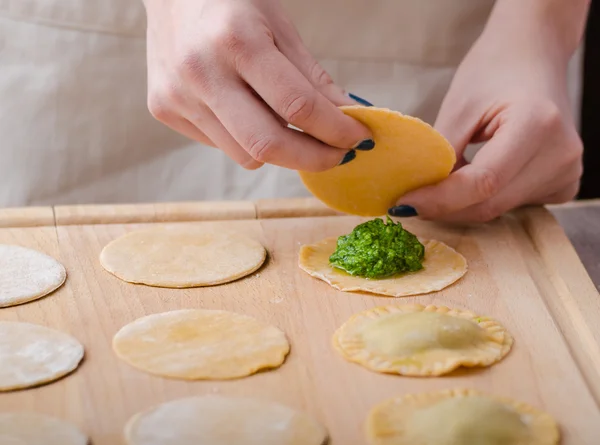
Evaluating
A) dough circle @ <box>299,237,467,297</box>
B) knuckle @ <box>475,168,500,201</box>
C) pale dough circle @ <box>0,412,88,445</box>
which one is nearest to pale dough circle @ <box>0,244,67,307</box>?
pale dough circle @ <box>0,412,88,445</box>

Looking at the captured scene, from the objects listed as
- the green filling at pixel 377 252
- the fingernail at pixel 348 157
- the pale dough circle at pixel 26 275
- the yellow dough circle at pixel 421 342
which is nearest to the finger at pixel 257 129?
the fingernail at pixel 348 157

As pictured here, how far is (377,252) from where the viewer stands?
1.80 m

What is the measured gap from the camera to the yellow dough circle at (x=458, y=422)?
1.27m

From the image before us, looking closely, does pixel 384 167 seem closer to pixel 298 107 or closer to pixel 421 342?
pixel 298 107

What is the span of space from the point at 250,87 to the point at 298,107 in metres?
0.13

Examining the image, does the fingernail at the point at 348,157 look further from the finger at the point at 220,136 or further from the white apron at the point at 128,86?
the white apron at the point at 128,86

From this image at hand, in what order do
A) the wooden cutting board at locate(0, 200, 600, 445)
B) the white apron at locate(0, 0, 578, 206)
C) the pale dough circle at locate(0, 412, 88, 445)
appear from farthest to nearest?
the white apron at locate(0, 0, 578, 206) → the wooden cutting board at locate(0, 200, 600, 445) → the pale dough circle at locate(0, 412, 88, 445)

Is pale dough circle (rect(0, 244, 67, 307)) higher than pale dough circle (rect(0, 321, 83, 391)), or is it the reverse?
pale dough circle (rect(0, 321, 83, 391))

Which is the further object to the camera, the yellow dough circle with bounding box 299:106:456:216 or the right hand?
the yellow dough circle with bounding box 299:106:456:216

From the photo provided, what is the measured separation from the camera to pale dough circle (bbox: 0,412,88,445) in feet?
4.04

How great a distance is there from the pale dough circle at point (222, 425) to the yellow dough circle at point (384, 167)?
0.63 meters

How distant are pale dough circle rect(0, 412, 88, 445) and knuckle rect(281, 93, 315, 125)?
0.69m

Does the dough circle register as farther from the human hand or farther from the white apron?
the white apron

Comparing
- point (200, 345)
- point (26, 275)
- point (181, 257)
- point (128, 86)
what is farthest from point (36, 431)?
point (128, 86)
